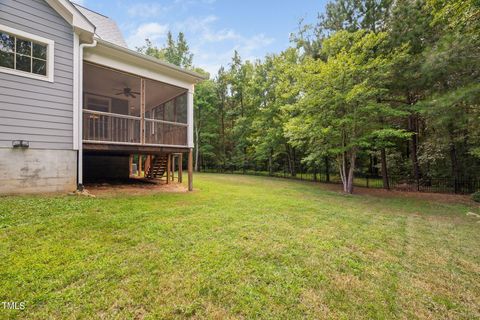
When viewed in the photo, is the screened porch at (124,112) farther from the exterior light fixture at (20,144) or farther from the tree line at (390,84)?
the tree line at (390,84)

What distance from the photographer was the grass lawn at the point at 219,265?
6.55 ft

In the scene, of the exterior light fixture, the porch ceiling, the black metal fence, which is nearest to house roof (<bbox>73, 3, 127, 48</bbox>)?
the porch ceiling

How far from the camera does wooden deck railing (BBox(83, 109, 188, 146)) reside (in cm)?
626

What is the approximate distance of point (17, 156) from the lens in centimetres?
487

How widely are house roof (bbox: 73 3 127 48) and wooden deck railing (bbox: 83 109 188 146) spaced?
332 cm

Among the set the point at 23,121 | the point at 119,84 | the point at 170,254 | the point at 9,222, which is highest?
the point at 119,84

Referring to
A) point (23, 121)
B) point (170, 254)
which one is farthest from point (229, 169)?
point (170, 254)

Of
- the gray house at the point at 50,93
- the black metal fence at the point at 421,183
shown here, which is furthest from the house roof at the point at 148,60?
the black metal fence at the point at 421,183

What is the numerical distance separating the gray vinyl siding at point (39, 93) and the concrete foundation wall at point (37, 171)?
7.5 inches

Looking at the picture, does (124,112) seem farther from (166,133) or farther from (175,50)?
(175,50)

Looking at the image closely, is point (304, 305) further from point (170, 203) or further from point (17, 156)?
point (17, 156)

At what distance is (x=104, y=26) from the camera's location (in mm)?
8859

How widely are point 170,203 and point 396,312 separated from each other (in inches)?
194

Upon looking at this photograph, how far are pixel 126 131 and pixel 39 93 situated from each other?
2.20m
